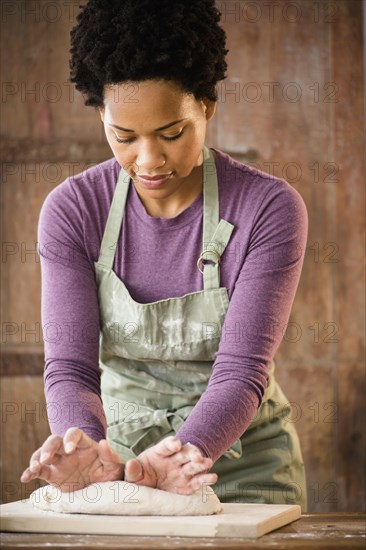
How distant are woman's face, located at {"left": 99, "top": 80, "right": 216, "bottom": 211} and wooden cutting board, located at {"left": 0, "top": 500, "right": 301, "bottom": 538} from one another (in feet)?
2.26

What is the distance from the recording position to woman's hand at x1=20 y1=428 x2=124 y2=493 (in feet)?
5.26

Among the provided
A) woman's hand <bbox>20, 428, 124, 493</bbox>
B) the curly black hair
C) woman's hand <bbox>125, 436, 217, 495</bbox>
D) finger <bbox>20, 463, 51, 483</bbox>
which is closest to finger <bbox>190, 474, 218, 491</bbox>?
woman's hand <bbox>125, 436, 217, 495</bbox>

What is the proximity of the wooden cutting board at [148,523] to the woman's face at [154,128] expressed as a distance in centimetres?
69

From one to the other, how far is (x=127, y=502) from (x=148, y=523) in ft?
0.41

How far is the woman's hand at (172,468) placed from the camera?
1.64 metres

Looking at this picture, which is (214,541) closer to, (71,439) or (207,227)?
(71,439)

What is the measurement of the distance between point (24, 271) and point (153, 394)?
1.53 meters

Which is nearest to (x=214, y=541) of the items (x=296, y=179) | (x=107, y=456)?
(x=107, y=456)

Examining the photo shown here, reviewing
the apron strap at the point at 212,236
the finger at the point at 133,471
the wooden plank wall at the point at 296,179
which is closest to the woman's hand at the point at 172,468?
the finger at the point at 133,471

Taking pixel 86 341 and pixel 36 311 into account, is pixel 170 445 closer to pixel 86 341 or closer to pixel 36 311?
pixel 86 341

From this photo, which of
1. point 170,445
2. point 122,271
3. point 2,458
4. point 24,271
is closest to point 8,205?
point 24,271

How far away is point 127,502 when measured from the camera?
5.24 feet

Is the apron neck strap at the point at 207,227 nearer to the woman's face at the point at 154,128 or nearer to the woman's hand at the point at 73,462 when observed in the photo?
the woman's face at the point at 154,128

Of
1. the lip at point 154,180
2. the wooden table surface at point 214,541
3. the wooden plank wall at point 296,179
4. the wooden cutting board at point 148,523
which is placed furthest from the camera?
the wooden plank wall at point 296,179
